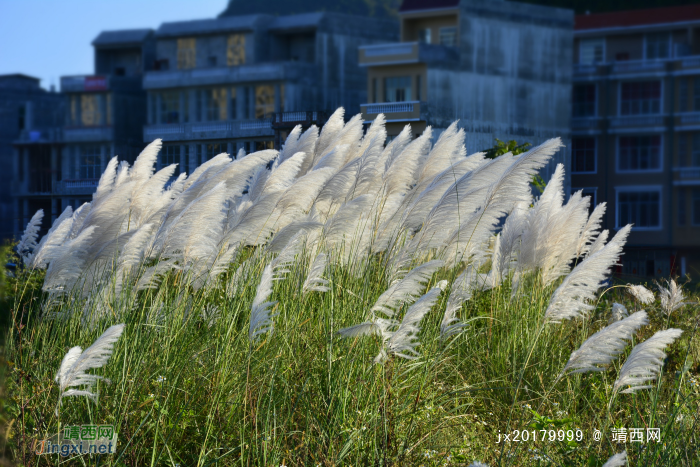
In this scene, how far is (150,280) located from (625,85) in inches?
1326

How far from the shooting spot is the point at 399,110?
97.5 ft

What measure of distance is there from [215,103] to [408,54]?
10.4 m

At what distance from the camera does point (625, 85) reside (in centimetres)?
3438

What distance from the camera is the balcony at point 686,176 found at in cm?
3278

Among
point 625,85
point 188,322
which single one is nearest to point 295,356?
point 188,322

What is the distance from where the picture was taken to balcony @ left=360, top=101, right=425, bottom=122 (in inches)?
1151

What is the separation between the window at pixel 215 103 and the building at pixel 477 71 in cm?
751

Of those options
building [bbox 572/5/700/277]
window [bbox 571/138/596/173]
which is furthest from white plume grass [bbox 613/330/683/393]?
window [bbox 571/138/596/173]

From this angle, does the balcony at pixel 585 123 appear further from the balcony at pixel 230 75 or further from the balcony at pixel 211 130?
the balcony at pixel 211 130

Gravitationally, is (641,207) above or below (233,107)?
below

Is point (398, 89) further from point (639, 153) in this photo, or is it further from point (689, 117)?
point (689, 117)

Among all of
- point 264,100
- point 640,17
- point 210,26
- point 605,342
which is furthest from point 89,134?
point 605,342

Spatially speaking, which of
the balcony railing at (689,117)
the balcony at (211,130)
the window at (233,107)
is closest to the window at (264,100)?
the balcony at (211,130)

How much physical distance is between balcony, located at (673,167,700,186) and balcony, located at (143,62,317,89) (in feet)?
50.9
